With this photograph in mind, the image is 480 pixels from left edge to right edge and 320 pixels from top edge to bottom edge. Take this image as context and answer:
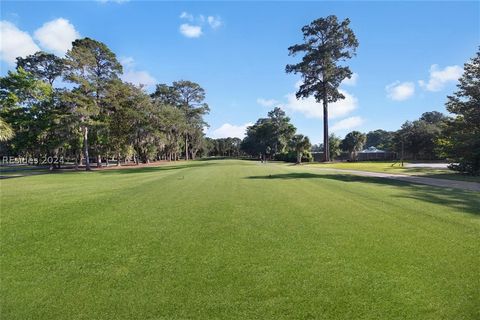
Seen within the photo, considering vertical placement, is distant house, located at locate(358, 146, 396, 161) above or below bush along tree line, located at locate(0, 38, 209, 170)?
below

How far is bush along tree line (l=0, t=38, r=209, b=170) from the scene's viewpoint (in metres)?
32.3

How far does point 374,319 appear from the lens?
11.3ft

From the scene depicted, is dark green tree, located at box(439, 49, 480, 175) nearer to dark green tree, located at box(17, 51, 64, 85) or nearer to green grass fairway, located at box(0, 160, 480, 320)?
green grass fairway, located at box(0, 160, 480, 320)

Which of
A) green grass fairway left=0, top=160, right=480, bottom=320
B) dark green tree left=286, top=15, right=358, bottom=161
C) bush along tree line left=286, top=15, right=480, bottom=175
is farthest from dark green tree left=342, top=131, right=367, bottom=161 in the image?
green grass fairway left=0, top=160, right=480, bottom=320

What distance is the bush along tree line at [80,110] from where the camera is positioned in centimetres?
3231

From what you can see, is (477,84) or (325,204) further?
(477,84)

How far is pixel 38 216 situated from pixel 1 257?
303 cm

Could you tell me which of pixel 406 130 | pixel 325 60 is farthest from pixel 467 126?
pixel 406 130

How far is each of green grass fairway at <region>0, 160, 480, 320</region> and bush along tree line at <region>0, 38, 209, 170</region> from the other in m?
17.0

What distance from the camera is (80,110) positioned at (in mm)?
31578

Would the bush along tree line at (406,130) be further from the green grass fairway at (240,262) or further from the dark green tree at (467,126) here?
the green grass fairway at (240,262)

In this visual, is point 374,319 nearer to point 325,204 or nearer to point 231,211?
point 231,211

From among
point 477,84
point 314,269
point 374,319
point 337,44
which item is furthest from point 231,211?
point 337,44

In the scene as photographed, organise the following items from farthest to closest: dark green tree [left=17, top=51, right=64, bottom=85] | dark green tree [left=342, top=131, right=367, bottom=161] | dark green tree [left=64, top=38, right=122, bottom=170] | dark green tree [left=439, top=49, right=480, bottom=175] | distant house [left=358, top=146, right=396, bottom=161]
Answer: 1. dark green tree [left=342, top=131, right=367, bottom=161]
2. distant house [left=358, top=146, right=396, bottom=161]
3. dark green tree [left=17, top=51, right=64, bottom=85]
4. dark green tree [left=64, top=38, right=122, bottom=170]
5. dark green tree [left=439, top=49, right=480, bottom=175]
